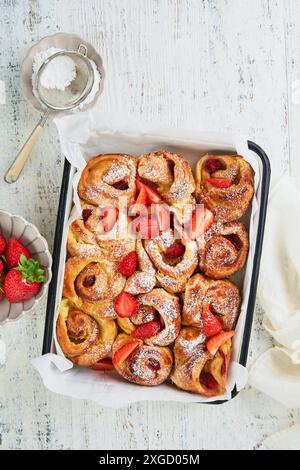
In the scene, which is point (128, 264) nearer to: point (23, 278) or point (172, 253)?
point (172, 253)

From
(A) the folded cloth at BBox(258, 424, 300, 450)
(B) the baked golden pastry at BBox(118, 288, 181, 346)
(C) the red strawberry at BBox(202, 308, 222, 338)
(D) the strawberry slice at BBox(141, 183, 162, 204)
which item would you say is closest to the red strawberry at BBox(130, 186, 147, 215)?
(D) the strawberry slice at BBox(141, 183, 162, 204)

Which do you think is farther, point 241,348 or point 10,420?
point 10,420

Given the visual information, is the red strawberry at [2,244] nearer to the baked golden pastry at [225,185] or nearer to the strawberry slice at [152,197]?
the strawberry slice at [152,197]

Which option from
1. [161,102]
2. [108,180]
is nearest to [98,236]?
[108,180]
